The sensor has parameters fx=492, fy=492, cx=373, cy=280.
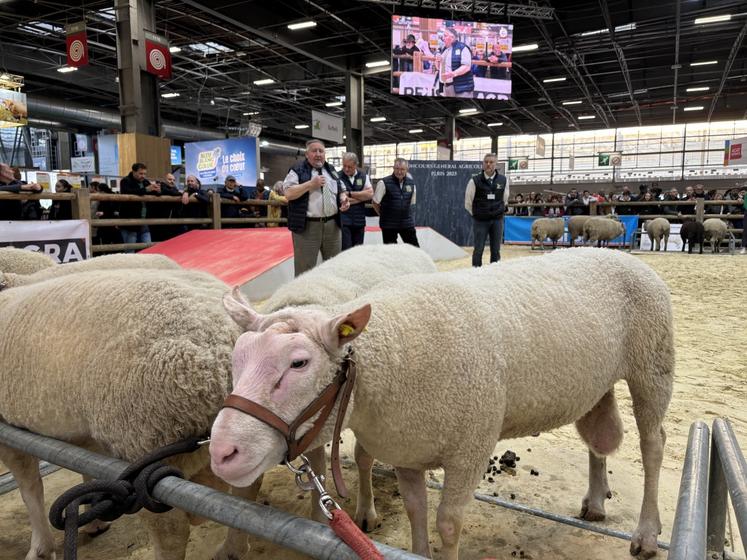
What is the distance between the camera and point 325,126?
15.0 m

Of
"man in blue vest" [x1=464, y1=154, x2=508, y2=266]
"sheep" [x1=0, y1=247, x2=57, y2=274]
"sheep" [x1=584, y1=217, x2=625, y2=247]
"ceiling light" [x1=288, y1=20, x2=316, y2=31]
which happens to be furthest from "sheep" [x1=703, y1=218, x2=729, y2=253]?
"sheep" [x1=0, y1=247, x2=57, y2=274]

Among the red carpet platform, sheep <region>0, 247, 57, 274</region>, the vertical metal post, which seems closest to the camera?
the vertical metal post

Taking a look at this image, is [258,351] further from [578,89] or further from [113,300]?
[578,89]

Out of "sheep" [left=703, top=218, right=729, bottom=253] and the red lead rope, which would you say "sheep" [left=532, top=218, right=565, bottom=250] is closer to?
"sheep" [left=703, top=218, right=729, bottom=253]

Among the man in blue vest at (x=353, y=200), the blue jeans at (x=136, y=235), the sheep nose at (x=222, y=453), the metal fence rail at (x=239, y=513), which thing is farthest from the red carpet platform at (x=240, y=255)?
the sheep nose at (x=222, y=453)

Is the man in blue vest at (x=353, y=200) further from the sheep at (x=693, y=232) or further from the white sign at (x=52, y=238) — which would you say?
the sheep at (x=693, y=232)

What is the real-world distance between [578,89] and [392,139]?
1330 cm

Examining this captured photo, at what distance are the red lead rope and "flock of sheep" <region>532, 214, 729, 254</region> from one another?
15.2 metres

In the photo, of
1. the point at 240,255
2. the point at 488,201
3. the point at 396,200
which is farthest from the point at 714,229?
the point at 240,255

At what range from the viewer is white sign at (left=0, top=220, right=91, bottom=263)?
514 centimetres

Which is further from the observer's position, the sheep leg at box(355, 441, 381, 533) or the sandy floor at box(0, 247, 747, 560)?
the sheep leg at box(355, 441, 381, 533)

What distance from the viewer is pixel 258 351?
1170 millimetres

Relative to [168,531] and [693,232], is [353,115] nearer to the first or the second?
[693,232]

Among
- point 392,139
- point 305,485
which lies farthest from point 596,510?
point 392,139
